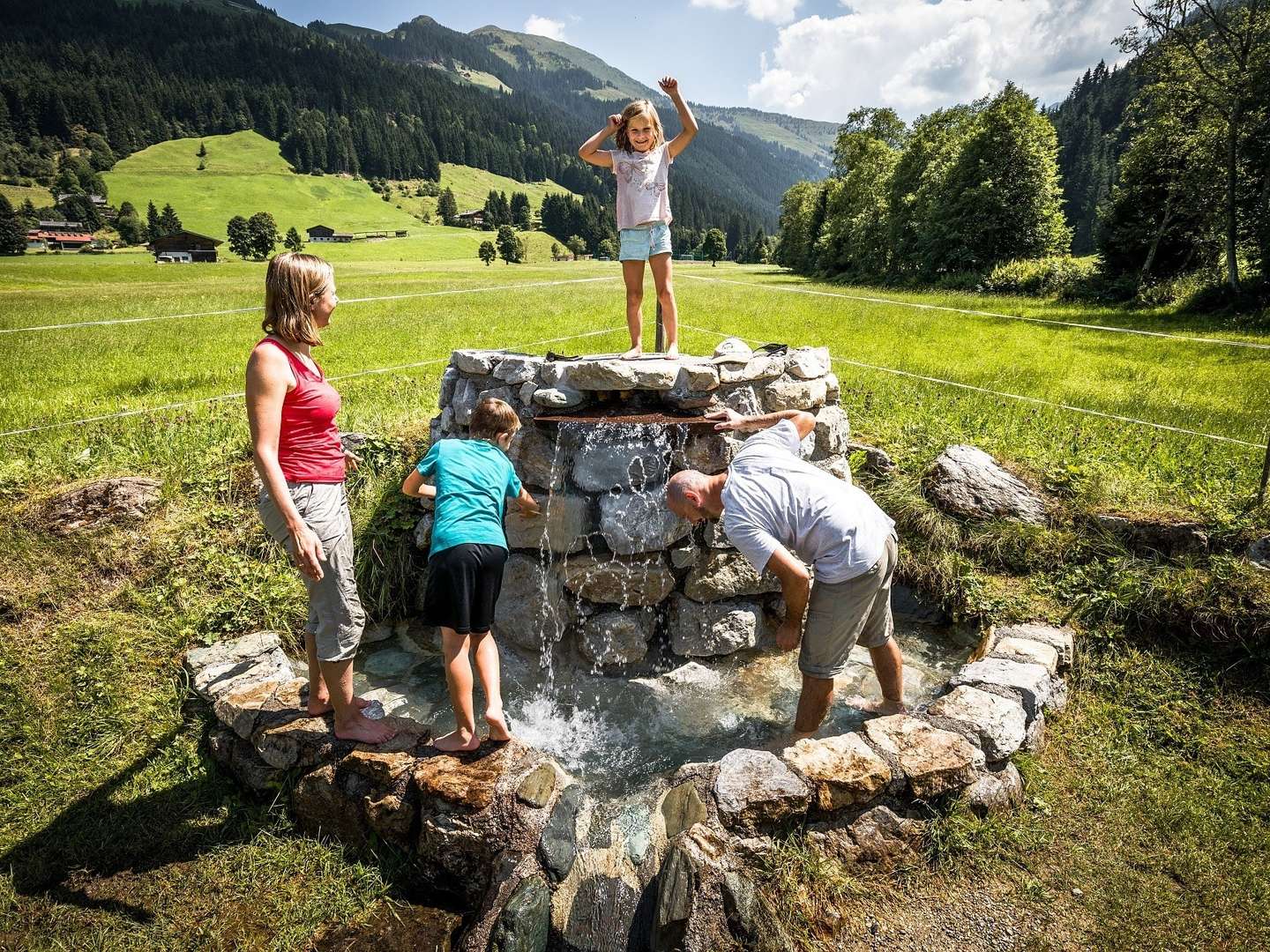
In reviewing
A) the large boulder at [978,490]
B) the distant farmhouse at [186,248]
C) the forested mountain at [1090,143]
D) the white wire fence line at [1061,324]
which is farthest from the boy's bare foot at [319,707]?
the forested mountain at [1090,143]

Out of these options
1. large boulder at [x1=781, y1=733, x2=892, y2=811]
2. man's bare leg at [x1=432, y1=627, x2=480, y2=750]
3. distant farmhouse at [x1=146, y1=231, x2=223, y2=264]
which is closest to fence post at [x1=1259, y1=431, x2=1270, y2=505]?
large boulder at [x1=781, y1=733, x2=892, y2=811]

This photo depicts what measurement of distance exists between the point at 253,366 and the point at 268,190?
353 feet

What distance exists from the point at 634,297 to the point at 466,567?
3.43 m

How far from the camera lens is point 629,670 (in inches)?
206

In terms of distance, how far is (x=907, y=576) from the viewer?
566cm

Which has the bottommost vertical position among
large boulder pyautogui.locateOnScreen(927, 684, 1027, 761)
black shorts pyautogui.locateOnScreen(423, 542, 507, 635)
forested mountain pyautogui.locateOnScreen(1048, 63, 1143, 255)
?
large boulder pyautogui.locateOnScreen(927, 684, 1027, 761)

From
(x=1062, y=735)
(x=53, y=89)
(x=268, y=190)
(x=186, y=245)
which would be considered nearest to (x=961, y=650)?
(x=1062, y=735)

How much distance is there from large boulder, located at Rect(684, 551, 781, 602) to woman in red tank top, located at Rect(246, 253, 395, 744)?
2763 millimetres

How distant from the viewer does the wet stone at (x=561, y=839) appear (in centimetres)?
296

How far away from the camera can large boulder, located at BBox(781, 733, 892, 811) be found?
124 inches

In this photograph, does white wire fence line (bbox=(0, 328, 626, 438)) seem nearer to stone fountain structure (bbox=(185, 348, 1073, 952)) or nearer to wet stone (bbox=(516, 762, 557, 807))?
stone fountain structure (bbox=(185, 348, 1073, 952))

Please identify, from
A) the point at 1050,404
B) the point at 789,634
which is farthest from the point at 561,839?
the point at 1050,404

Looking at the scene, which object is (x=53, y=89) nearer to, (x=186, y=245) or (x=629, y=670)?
(x=186, y=245)

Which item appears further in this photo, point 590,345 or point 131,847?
point 590,345
